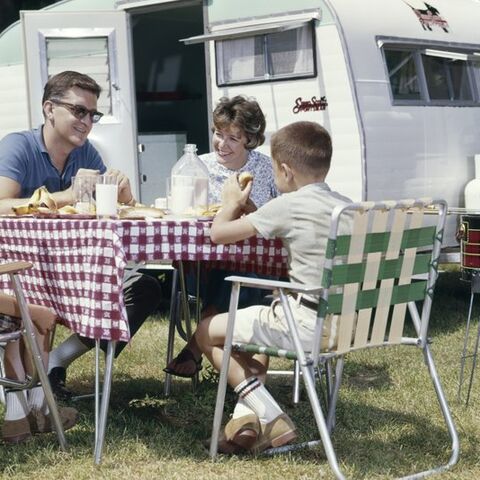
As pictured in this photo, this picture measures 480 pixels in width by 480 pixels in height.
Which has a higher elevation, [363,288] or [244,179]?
[244,179]

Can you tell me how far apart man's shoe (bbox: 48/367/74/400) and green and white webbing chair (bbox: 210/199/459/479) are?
3.74 feet

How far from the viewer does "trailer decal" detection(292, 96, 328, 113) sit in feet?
21.4

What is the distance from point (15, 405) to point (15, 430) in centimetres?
9

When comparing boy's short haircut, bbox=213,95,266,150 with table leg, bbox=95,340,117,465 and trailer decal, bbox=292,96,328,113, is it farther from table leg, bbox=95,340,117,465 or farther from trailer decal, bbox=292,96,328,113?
trailer decal, bbox=292,96,328,113

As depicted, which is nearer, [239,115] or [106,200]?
[106,200]

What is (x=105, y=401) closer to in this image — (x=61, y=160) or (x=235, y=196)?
(x=235, y=196)

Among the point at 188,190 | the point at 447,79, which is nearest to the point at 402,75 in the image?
the point at 447,79

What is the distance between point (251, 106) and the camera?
15.7 feet

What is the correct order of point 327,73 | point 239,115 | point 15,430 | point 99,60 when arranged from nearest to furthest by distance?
point 15,430 < point 239,115 < point 327,73 < point 99,60

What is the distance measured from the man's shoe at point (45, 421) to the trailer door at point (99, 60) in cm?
372

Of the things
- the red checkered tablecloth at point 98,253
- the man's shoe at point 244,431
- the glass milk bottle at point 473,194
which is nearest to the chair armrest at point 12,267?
the red checkered tablecloth at point 98,253

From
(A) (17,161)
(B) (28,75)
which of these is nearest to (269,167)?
(A) (17,161)

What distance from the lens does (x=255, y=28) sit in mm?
6707

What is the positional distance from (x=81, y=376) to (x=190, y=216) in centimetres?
170
